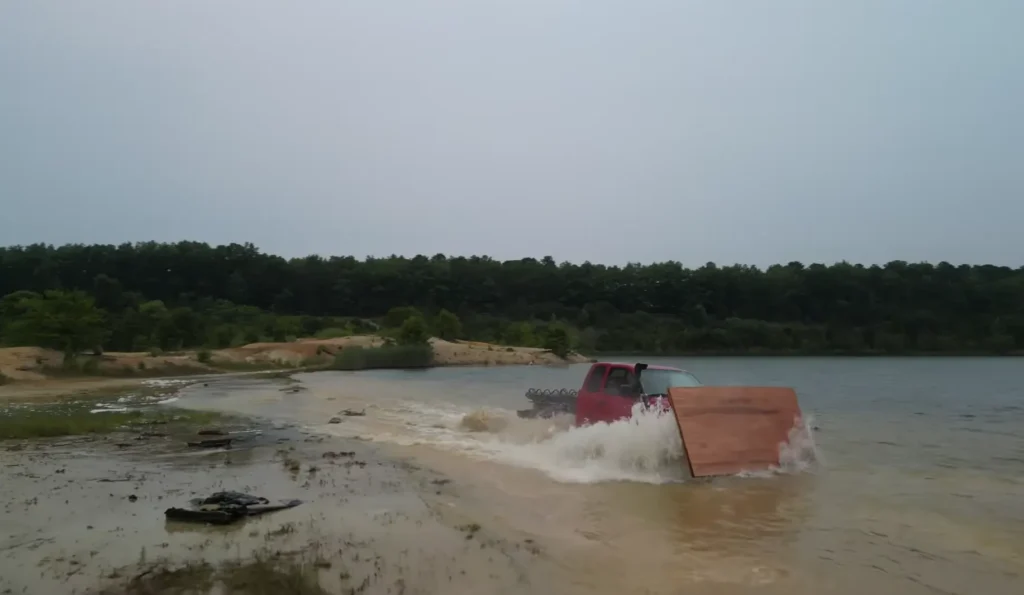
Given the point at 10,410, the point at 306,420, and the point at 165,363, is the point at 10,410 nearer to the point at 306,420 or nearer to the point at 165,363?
the point at 306,420

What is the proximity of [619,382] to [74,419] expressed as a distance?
13.1 m

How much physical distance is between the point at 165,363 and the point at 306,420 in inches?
1256

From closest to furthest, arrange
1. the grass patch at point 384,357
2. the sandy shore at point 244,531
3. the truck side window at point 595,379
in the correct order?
the sandy shore at point 244,531 → the truck side window at point 595,379 → the grass patch at point 384,357

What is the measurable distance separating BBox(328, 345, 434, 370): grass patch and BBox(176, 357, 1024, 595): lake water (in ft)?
129

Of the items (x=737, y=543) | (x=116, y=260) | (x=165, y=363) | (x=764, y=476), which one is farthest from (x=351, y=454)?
(x=116, y=260)

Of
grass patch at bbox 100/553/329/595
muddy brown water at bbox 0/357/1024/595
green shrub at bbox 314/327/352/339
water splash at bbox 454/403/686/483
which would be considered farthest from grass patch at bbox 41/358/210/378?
grass patch at bbox 100/553/329/595

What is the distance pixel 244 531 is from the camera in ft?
26.2

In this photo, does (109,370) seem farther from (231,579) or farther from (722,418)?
(231,579)

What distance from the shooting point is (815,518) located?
9.48m

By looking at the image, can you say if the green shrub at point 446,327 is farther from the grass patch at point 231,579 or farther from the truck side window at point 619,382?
the grass patch at point 231,579

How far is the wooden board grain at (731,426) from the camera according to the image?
11.7 m

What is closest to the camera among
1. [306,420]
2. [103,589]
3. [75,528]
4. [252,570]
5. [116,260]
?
[103,589]

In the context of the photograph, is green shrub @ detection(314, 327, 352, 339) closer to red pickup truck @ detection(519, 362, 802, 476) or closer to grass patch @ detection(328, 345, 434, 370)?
grass patch @ detection(328, 345, 434, 370)

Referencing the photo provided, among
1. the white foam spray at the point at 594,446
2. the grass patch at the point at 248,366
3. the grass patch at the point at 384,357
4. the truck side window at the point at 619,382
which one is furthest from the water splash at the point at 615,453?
the grass patch at the point at 384,357
